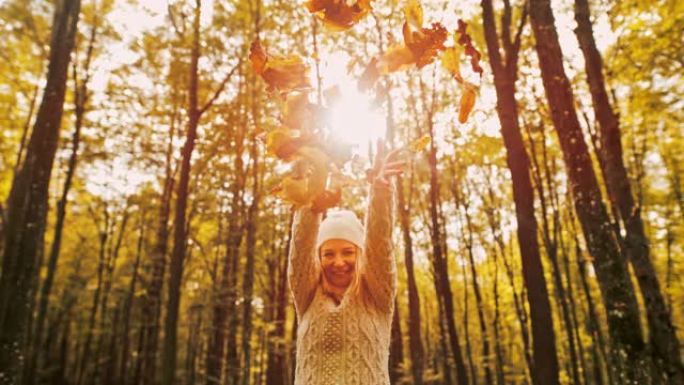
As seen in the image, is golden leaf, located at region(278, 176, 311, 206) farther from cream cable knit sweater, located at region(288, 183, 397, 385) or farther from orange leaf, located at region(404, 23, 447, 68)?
cream cable knit sweater, located at region(288, 183, 397, 385)

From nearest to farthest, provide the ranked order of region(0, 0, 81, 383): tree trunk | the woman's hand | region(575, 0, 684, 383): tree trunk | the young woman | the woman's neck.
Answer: the woman's hand < the young woman < the woman's neck < region(575, 0, 684, 383): tree trunk < region(0, 0, 81, 383): tree trunk

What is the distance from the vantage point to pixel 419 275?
3117 cm

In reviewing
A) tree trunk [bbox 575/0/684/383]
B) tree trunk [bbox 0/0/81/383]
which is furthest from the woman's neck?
tree trunk [bbox 0/0/81/383]

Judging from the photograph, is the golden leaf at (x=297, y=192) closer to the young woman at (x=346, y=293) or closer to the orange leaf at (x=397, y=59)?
the orange leaf at (x=397, y=59)

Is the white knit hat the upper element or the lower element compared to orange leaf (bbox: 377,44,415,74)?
lower

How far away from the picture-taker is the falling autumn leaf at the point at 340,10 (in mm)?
1374

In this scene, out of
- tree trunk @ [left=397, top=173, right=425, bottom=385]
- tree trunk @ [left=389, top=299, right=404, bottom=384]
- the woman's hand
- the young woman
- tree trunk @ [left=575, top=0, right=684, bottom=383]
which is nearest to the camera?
the woman's hand

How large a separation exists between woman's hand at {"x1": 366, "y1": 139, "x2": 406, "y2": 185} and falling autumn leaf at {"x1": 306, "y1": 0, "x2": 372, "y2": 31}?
2.23 feet

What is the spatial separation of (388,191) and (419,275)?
2975 centimetres

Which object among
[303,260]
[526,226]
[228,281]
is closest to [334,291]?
[303,260]

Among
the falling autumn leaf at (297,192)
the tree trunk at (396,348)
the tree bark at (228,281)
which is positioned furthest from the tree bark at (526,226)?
the tree trunk at (396,348)

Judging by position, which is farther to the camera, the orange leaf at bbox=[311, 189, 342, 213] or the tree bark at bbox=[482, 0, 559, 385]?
the tree bark at bbox=[482, 0, 559, 385]

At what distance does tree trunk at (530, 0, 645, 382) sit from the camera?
477 centimetres

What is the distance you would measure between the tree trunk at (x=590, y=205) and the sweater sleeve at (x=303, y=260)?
3836 mm
